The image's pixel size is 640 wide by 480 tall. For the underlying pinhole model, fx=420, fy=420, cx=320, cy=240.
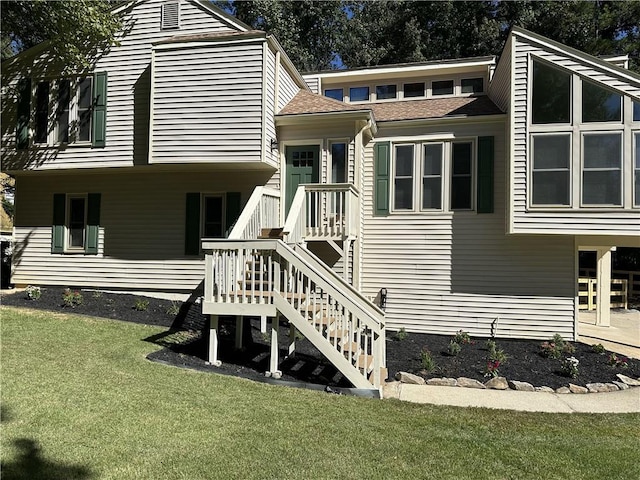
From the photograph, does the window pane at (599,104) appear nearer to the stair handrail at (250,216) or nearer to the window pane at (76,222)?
the stair handrail at (250,216)

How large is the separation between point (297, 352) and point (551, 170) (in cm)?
621

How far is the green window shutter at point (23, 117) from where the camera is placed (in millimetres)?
10484

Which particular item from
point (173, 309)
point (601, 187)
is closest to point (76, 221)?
point (173, 309)

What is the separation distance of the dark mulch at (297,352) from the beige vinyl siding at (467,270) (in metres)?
0.49

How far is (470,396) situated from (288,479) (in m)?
3.62

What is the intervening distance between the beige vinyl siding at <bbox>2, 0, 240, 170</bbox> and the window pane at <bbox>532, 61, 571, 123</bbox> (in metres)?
7.06

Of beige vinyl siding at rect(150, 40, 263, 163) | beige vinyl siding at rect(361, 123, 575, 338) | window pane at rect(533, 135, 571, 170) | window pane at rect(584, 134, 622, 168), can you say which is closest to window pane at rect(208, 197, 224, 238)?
beige vinyl siding at rect(150, 40, 263, 163)

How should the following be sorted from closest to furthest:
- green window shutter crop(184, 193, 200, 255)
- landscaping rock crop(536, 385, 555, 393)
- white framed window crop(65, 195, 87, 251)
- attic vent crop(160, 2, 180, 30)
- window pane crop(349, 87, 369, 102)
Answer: landscaping rock crop(536, 385, 555, 393)
attic vent crop(160, 2, 180, 30)
green window shutter crop(184, 193, 200, 255)
white framed window crop(65, 195, 87, 251)
window pane crop(349, 87, 369, 102)

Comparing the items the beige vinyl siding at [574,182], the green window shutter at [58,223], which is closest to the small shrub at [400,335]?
the beige vinyl siding at [574,182]

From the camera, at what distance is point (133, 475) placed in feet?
10.3

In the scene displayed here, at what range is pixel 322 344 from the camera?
5.94 meters

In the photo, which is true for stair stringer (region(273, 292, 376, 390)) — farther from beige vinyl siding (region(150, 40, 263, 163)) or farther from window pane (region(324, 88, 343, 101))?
window pane (region(324, 88, 343, 101))

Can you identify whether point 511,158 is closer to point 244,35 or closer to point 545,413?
point 545,413

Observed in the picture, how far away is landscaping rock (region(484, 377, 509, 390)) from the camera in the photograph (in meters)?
6.39
